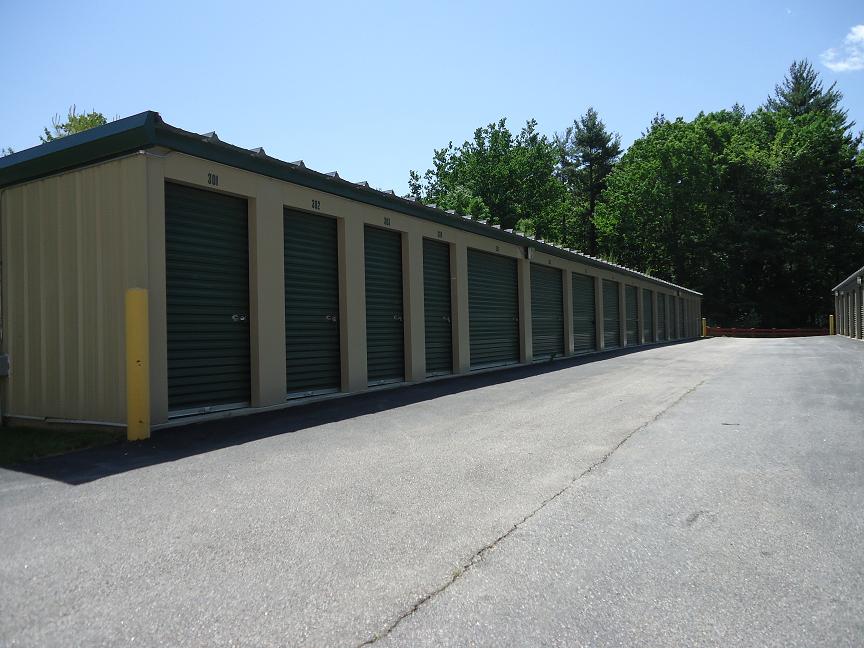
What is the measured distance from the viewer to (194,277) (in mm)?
7801

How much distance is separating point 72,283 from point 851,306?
3531 centimetres

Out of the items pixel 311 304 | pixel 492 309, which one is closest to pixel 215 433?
pixel 311 304

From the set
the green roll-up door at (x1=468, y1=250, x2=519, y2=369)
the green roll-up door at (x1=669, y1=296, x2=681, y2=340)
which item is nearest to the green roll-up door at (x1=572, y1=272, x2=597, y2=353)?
the green roll-up door at (x1=468, y1=250, x2=519, y2=369)

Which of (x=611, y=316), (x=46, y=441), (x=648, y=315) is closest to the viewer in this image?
(x=46, y=441)

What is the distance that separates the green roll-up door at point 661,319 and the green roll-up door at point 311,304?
25989mm

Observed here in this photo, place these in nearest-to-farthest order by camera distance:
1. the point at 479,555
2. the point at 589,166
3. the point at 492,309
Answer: the point at 479,555
the point at 492,309
the point at 589,166

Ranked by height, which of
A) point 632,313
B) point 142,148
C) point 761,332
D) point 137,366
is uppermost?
point 142,148

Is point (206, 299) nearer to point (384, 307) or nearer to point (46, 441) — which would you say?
point (46, 441)

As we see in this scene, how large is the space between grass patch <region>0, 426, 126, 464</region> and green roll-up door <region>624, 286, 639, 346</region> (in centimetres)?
2309

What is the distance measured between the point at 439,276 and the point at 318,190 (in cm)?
423

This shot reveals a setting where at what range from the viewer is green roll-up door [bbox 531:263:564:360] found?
17.6 m

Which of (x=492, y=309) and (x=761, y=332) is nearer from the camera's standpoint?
(x=492, y=309)

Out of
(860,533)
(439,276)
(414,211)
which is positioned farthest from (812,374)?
(860,533)

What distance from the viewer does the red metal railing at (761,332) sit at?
42178mm
